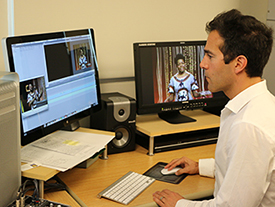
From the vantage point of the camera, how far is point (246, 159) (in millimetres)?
1027

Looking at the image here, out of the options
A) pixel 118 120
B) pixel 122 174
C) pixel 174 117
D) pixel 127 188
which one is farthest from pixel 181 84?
pixel 127 188

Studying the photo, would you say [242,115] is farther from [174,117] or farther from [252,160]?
[174,117]

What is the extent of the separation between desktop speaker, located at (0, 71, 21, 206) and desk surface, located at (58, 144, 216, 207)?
0.29 meters

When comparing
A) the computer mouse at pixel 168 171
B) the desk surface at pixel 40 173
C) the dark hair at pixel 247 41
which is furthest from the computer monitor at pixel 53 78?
the dark hair at pixel 247 41

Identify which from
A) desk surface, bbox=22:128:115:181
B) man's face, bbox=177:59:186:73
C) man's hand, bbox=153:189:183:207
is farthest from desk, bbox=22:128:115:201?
man's face, bbox=177:59:186:73

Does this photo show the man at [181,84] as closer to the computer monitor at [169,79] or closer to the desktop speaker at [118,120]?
the computer monitor at [169,79]

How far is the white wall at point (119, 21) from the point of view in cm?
170

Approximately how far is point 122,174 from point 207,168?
397 millimetres

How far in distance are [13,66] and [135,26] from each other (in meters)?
1.00

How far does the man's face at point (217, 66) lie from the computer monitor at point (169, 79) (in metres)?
0.57

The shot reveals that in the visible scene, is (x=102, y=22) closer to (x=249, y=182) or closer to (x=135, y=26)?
(x=135, y=26)

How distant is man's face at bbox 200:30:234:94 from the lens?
121 centimetres

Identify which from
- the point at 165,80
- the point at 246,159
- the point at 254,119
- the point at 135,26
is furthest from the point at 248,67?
the point at 135,26

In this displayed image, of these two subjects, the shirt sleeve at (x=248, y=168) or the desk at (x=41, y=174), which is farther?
the desk at (x=41, y=174)
